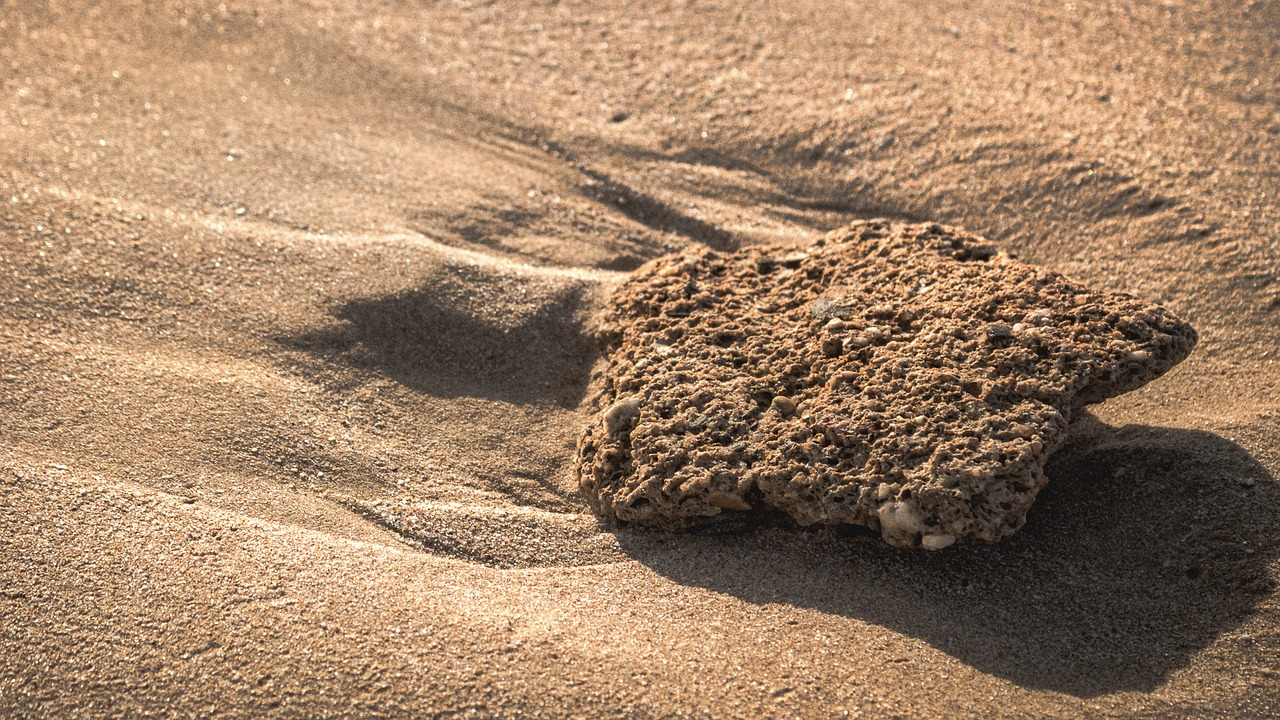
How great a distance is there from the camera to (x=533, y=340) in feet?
8.25

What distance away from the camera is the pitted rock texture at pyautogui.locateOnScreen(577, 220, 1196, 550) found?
1.81 metres

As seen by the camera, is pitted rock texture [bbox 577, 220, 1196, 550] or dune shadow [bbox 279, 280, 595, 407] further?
dune shadow [bbox 279, 280, 595, 407]

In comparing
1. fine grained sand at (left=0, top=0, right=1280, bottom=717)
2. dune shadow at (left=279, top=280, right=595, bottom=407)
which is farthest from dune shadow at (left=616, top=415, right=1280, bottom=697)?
dune shadow at (left=279, top=280, right=595, bottom=407)

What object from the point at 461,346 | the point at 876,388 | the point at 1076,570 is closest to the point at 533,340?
the point at 461,346

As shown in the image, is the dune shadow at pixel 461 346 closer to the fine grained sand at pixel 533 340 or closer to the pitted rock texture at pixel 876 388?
the fine grained sand at pixel 533 340

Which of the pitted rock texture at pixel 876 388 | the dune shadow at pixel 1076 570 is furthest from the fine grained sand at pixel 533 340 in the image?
the pitted rock texture at pixel 876 388

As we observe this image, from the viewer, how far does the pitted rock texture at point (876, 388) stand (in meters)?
1.81

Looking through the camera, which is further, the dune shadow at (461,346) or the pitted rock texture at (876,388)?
the dune shadow at (461,346)

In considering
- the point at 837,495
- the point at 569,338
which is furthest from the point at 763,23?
the point at 837,495

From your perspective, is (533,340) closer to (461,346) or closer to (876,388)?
(461,346)

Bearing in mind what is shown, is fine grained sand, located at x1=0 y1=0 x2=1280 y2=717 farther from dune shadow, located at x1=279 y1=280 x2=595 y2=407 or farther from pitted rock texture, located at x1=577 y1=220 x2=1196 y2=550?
pitted rock texture, located at x1=577 y1=220 x2=1196 y2=550

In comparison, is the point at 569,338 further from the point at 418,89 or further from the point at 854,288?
the point at 418,89

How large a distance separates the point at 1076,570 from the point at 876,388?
47cm

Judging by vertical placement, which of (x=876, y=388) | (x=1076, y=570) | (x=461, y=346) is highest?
(x=876, y=388)
